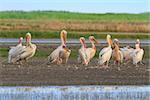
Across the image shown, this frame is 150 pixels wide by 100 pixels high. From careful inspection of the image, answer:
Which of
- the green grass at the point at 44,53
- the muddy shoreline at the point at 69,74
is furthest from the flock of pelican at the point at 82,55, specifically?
the green grass at the point at 44,53

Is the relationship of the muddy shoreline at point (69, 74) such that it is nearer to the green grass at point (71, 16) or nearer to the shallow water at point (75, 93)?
the shallow water at point (75, 93)

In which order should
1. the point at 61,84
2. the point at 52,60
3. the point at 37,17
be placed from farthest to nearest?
the point at 37,17, the point at 52,60, the point at 61,84

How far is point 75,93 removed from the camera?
45.6ft

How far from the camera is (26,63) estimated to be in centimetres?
2008

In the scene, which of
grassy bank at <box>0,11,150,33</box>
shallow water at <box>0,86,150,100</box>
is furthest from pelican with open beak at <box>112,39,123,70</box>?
grassy bank at <box>0,11,150,33</box>

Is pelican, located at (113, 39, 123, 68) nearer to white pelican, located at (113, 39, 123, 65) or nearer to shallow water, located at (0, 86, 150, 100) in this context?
white pelican, located at (113, 39, 123, 65)

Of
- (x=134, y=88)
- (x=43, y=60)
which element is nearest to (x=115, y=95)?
(x=134, y=88)

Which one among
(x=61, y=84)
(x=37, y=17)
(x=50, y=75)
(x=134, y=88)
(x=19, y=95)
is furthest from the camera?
(x=37, y=17)

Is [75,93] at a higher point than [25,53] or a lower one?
lower

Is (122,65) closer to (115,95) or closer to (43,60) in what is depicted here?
(43,60)

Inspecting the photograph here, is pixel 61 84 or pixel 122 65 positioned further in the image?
pixel 122 65

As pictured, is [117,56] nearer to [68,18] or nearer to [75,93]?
[75,93]

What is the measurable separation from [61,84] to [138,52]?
5312mm

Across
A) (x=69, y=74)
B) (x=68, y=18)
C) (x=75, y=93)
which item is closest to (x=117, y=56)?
(x=69, y=74)
